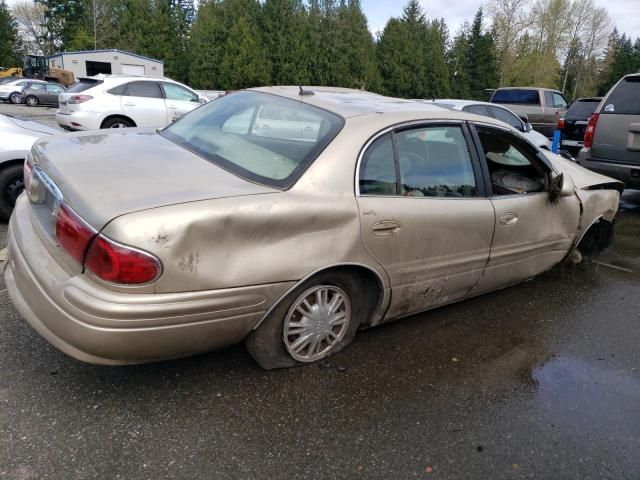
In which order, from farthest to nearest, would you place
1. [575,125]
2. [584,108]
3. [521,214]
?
[584,108]
[575,125]
[521,214]

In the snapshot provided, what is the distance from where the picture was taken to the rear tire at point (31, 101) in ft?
89.2

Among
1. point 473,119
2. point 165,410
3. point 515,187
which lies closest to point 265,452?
point 165,410

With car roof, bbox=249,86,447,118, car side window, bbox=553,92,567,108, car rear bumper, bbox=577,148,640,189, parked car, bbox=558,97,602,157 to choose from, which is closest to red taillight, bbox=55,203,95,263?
car roof, bbox=249,86,447,118

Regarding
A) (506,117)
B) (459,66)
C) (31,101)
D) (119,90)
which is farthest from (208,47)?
(506,117)

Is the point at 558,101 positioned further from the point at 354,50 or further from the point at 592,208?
the point at 354,50

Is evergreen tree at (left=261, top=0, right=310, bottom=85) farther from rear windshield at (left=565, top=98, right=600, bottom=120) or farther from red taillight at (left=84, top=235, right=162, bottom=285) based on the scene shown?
red taillight at (left=84, top=235, right=162, bottom=285)

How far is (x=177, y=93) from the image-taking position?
11.6 m

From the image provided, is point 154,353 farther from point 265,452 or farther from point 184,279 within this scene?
point 265,452

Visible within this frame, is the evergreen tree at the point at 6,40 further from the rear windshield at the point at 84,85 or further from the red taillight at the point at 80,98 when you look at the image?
the red taillight at the point at 80,98

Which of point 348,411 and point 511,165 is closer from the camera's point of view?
point 348,411

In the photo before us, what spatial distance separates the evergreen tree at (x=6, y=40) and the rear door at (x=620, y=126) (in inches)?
2373

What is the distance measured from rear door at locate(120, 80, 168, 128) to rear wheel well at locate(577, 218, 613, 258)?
874 cm

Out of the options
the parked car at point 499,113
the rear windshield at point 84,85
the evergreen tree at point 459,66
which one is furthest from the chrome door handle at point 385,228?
the evergreen tree at point 459,66

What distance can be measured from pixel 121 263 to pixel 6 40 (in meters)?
63.2
